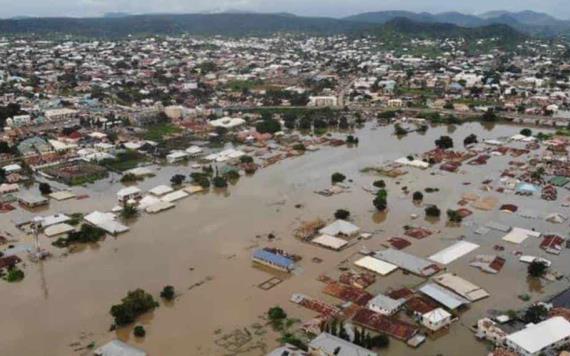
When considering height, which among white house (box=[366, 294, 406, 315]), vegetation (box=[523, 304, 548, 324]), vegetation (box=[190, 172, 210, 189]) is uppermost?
vegetation (box=[523, 304, 548, 324])

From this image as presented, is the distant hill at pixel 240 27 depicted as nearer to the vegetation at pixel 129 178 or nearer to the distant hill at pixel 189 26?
the distant hill at pixel 189 26

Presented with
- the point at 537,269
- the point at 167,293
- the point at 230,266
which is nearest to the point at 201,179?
the point at 230,266

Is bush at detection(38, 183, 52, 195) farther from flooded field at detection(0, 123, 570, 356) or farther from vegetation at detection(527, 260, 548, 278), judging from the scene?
vegetation at detection(527, 260, 548, 278)

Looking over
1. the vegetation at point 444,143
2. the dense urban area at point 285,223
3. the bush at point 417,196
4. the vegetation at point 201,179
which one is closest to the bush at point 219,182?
the dense urban area at point 285,223

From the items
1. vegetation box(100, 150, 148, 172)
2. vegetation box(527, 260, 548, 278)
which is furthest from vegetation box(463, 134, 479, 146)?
vegetation box(100, 150, 148, 172)

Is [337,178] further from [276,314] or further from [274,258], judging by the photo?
[276,314]

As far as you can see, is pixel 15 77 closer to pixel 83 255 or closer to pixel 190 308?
pixel 83 255

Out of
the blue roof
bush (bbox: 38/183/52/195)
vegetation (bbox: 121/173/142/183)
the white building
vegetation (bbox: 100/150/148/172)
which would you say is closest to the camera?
the white building
